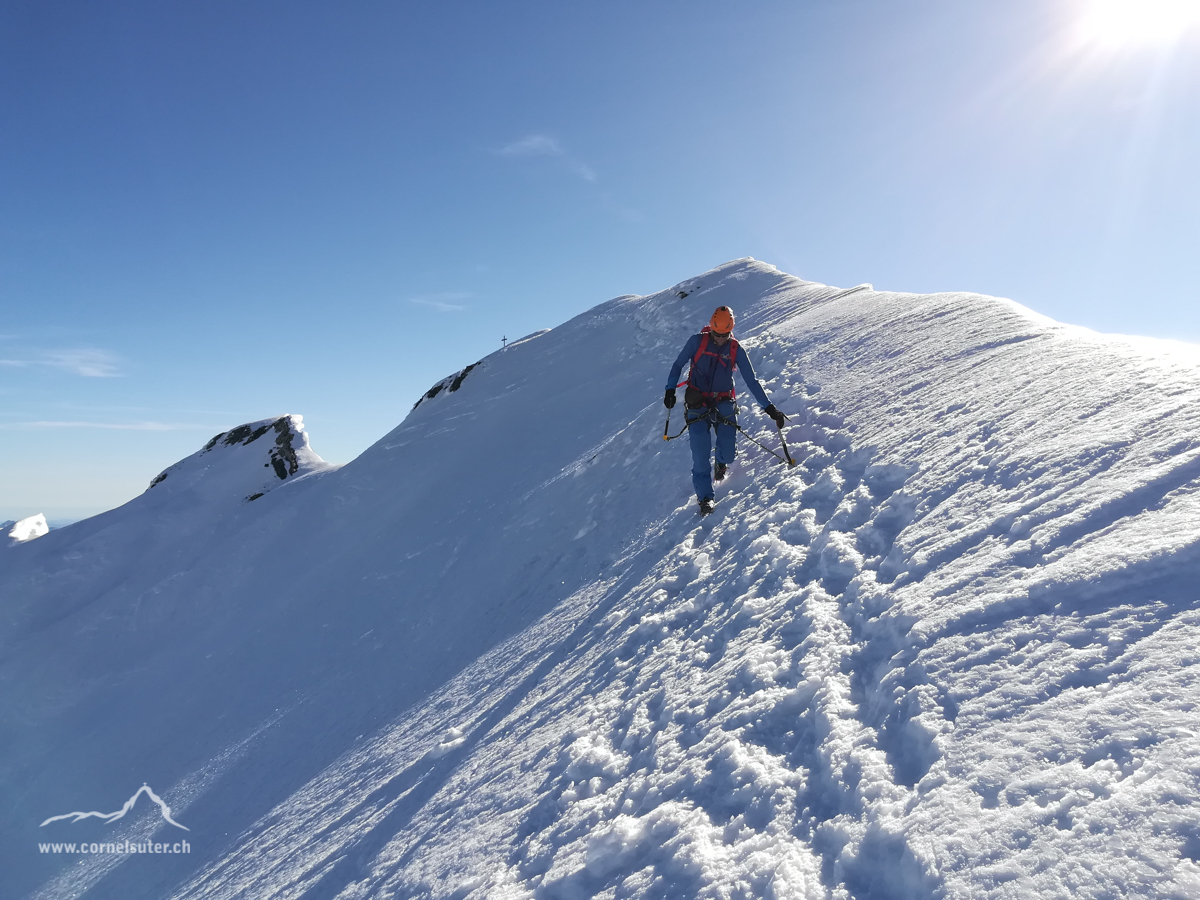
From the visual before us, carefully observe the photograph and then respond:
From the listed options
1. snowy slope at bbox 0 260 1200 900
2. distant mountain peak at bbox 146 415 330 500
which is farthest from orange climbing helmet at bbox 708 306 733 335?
distant mountain peak at bbox 146 415 330 500

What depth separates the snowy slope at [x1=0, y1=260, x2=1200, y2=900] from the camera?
2.58m

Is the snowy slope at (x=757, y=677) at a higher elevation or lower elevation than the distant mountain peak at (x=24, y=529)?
lower

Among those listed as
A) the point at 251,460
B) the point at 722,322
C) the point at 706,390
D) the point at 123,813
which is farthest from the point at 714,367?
the point at 251,460

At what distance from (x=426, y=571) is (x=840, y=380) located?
9.15 metres

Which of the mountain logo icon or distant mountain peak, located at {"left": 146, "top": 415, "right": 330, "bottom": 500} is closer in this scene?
the mountain logo icon

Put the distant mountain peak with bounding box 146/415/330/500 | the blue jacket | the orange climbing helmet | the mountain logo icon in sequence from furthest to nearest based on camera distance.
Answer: the distant mountain peak with bounding box 146/415/330/500
the mountain logo icon
the blue jacket
the orange climbing helmet

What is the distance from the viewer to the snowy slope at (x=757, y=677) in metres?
2.58

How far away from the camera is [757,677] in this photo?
4227mm

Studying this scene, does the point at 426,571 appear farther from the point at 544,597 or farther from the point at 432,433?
the point at 432,433

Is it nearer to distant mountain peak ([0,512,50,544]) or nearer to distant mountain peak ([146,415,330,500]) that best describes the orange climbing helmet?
distant mountain peak ([146,415,330,500])

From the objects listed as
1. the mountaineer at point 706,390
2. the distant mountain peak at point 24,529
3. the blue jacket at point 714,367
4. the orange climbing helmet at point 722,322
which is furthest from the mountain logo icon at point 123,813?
the distant mountain peak at point 24,529

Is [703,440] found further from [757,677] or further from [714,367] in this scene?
[757,677]

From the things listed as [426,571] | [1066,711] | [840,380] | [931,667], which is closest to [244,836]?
[426,571]

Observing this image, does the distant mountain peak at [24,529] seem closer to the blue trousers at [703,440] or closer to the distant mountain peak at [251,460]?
the distant mountain peak at [251,460]
